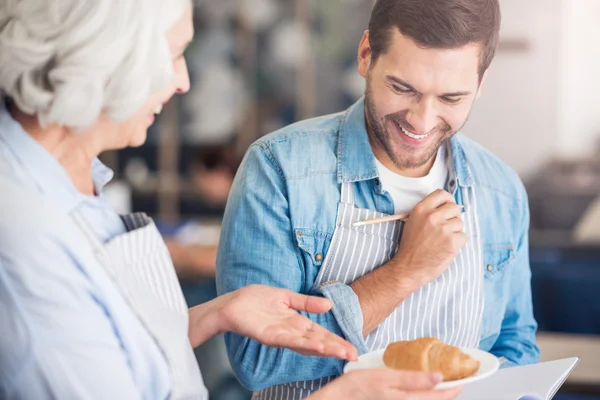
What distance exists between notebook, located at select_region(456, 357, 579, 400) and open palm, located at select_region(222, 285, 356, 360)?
14.0 inches

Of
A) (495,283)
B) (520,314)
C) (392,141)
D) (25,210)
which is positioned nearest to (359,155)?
(392,141)

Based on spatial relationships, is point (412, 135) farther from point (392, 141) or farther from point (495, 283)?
point (495, 283)

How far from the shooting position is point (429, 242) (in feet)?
5.11

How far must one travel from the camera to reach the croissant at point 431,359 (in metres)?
1.33

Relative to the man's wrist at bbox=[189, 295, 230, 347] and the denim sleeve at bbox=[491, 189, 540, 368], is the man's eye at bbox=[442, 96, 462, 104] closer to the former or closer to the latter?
the denim sleeve at bbox=[491, 189, 540, 368]

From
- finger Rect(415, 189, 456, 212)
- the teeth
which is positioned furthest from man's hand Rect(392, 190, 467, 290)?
the teeth

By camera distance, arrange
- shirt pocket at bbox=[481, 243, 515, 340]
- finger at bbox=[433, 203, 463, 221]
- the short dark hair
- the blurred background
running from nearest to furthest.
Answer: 1. the short dark hair
2. finger at bbox=[433, 203, 463, 221]
3. shirt pocket at bbox=[481, 243, 515, 340]
4. the blurred background

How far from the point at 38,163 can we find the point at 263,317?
18.6 inches

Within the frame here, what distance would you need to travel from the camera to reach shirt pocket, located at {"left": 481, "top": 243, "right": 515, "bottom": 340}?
1719 millimetres

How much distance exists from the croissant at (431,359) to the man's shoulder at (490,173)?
0.49 metres

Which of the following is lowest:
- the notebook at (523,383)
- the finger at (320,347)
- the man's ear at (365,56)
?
the notebook at (523,383)

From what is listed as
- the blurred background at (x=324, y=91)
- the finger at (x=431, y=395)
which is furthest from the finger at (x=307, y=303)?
the blurred background at (x=324, y=91)

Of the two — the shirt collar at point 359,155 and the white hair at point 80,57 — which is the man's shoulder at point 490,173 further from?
the white hair at point 80,57

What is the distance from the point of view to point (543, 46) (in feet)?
21.2
